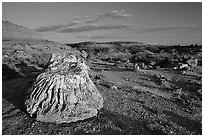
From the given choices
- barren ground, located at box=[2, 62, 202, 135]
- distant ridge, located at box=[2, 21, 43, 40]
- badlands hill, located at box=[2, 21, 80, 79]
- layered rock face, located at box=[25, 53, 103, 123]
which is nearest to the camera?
barren ground, located at box=[2, 62, 202, 135]

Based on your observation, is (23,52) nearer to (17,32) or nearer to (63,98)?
(63,98)

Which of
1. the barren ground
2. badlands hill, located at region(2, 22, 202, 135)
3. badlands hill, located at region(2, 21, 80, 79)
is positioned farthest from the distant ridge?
the barren ground

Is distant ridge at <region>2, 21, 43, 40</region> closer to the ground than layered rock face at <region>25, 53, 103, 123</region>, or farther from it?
farther from it

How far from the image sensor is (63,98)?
620 cm

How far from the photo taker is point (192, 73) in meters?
12.5

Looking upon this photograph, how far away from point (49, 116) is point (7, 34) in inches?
1350

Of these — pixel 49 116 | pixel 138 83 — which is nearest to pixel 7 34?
pixel 138 83

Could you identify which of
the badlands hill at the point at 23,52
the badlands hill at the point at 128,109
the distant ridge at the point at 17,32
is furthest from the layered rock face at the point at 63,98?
the distant ridge at the point at 17,32

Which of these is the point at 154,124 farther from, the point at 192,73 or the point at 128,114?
the point at 192,73

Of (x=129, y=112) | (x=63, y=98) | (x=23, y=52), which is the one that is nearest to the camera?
(x=63, y=98)

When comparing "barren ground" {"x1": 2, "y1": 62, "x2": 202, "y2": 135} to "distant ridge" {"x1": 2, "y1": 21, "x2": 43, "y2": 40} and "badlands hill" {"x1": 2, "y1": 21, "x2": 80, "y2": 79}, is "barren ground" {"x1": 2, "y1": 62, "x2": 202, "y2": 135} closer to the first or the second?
"badlands hill" {"x1": 2, "y1": 21, "x2": 80, "y2": 79}

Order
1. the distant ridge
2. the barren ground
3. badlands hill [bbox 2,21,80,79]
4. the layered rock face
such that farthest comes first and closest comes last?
the distant ridge
badlands hill [bbox 2,21,80,79]
the layered rock face
the barren ground

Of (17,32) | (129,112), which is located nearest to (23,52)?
(129,112)

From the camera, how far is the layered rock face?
5.96 metres
